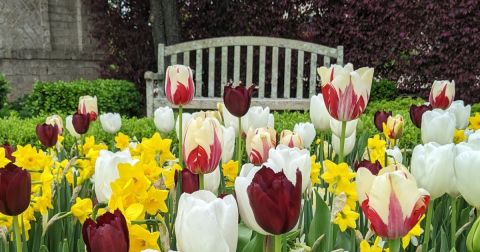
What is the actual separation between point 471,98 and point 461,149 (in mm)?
5901

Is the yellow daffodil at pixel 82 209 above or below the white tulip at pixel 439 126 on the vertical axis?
below

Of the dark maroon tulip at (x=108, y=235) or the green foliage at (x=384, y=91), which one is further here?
the green foliage at (x=384, y=91)

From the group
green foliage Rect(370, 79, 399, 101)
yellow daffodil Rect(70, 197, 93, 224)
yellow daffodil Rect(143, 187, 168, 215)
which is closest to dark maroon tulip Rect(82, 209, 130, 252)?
yellow daffodil Rect(143, 187, 168, 215)

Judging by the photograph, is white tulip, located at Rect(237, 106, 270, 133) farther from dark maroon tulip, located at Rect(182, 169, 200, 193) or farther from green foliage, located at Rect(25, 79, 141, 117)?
green foliage, located at Rect(25, 79, 141, 117)

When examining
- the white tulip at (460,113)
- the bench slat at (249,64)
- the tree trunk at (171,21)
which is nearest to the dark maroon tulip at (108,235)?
the white tulip at (460,113)

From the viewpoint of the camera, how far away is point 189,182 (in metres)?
1.20

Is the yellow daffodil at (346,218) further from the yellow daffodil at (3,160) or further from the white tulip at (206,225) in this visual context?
the yellow daffodil at (3,160)

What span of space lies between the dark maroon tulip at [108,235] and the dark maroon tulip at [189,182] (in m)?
0.42

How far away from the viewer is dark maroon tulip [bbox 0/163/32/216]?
3.16ft

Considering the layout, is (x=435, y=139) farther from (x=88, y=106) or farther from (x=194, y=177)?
(x=88, y=106)

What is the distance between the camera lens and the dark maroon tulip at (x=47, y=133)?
1889 mm

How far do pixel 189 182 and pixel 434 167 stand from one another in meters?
0.43

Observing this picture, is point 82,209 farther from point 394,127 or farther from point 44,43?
point 44,43

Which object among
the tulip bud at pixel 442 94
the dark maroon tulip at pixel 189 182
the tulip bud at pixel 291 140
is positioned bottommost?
the dark maroon tulip at pixel 189 182
